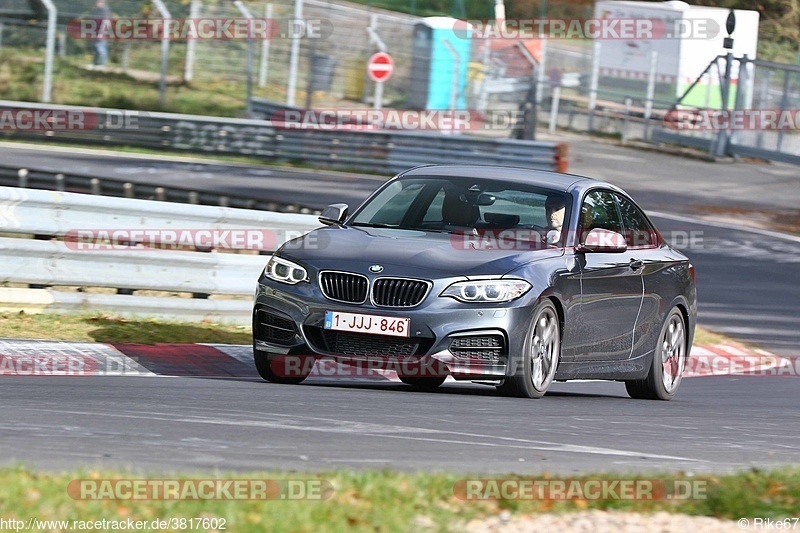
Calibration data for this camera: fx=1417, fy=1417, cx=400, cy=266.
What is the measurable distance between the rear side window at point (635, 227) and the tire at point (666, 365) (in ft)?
1.94

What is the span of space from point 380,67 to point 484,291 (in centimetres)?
2409

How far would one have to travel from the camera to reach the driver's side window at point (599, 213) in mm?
9828

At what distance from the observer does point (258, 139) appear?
29.1m

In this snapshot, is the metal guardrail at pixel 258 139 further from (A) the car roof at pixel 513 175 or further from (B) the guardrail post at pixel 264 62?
(A) the car roof at pixel 513 175

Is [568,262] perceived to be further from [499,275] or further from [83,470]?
[83,470]

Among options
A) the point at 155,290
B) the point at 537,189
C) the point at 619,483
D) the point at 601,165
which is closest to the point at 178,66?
the point at 601,165

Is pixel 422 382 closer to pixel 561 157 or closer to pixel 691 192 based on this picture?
pixel 561 157

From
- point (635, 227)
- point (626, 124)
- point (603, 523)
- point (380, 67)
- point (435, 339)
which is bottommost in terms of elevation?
point (603, 523)

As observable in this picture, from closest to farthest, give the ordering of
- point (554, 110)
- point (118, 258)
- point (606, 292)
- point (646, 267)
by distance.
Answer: point (606, 292), point (646, 267), point (118, 258), point (554, 110)

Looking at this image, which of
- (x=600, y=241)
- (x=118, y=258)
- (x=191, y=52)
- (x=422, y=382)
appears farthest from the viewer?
(x=191, y=52)

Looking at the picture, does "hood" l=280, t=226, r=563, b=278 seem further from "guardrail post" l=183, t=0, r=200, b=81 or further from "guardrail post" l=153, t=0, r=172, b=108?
"guardrail post" l=183, t=0, r=200, b=81

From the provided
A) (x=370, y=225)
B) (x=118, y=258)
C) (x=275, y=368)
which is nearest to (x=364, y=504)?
(x=275, y=368)

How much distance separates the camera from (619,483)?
5855mm

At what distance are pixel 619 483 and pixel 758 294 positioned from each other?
12531 millimetres
